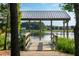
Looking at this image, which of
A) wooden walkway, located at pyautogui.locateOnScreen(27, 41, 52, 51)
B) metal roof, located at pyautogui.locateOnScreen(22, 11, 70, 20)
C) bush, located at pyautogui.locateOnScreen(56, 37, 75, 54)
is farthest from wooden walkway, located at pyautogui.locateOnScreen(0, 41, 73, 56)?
metal roof, located at pyautogui.locateOnScreen(22, 11, 70, 20)

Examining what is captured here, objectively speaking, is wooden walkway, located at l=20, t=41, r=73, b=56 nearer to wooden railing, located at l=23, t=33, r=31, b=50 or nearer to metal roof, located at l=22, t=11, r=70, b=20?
wooden railing, located at l=23, t=33, r=31, b=50

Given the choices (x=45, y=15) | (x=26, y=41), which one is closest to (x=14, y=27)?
(x=45, y=15)

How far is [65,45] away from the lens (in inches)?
195

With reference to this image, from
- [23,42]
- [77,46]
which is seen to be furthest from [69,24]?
[23,42]

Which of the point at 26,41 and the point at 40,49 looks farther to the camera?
the point at 26,41

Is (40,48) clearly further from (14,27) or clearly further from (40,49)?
(14,27)

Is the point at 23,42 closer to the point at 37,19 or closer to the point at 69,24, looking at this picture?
the point at 37,19

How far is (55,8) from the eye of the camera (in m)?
4.45

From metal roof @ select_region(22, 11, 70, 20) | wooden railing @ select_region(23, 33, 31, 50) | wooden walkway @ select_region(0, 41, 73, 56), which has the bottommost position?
wooden walkway @ select_region(0, 41, 73, 56)

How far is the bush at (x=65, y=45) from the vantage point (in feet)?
15.1

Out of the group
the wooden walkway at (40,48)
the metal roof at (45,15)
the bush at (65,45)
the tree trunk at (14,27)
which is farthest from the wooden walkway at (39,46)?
the tree trunk at (14,27)

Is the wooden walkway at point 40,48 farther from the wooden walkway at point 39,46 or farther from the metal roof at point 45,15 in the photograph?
the metal roof at point 45,15

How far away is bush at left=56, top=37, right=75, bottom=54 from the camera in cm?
461

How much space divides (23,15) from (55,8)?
613 millimetres
